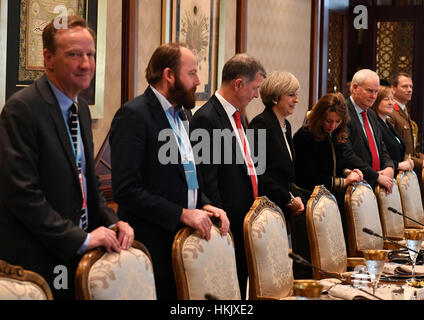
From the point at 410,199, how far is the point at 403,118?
1.86 m

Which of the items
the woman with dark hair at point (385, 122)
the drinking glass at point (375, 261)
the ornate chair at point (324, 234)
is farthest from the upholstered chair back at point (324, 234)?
the woman with dark hair at point (385, 122)

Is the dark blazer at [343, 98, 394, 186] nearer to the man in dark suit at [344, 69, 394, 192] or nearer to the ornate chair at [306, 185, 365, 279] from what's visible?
the man in dark suit at [344, 69, 394, 192]

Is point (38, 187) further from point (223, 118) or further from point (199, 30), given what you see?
point (199, 30)

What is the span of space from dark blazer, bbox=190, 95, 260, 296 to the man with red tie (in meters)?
3.43

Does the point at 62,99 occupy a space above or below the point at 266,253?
above

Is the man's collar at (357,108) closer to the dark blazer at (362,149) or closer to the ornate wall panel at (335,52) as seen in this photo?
the dark blazer at (362,149)

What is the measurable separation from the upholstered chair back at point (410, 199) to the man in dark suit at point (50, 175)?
311 centimetres

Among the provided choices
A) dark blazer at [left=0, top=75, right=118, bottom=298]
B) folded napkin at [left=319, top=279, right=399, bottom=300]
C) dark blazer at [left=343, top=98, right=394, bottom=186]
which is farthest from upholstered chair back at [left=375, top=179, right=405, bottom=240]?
dark blazer at [left=0, top=75, right=118, bottom=298]

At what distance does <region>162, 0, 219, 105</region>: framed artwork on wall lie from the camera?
4.62 m

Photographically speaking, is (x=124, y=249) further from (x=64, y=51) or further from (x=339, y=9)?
(x=339, y=9)

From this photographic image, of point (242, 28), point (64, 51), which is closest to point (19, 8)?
point (64, 51)

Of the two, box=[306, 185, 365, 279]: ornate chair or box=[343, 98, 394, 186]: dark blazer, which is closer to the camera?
box=[306, 185, 365, 279]: ornate chair

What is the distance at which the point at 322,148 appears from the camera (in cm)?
430

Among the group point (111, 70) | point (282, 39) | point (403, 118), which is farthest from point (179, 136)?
point (403, 118)
